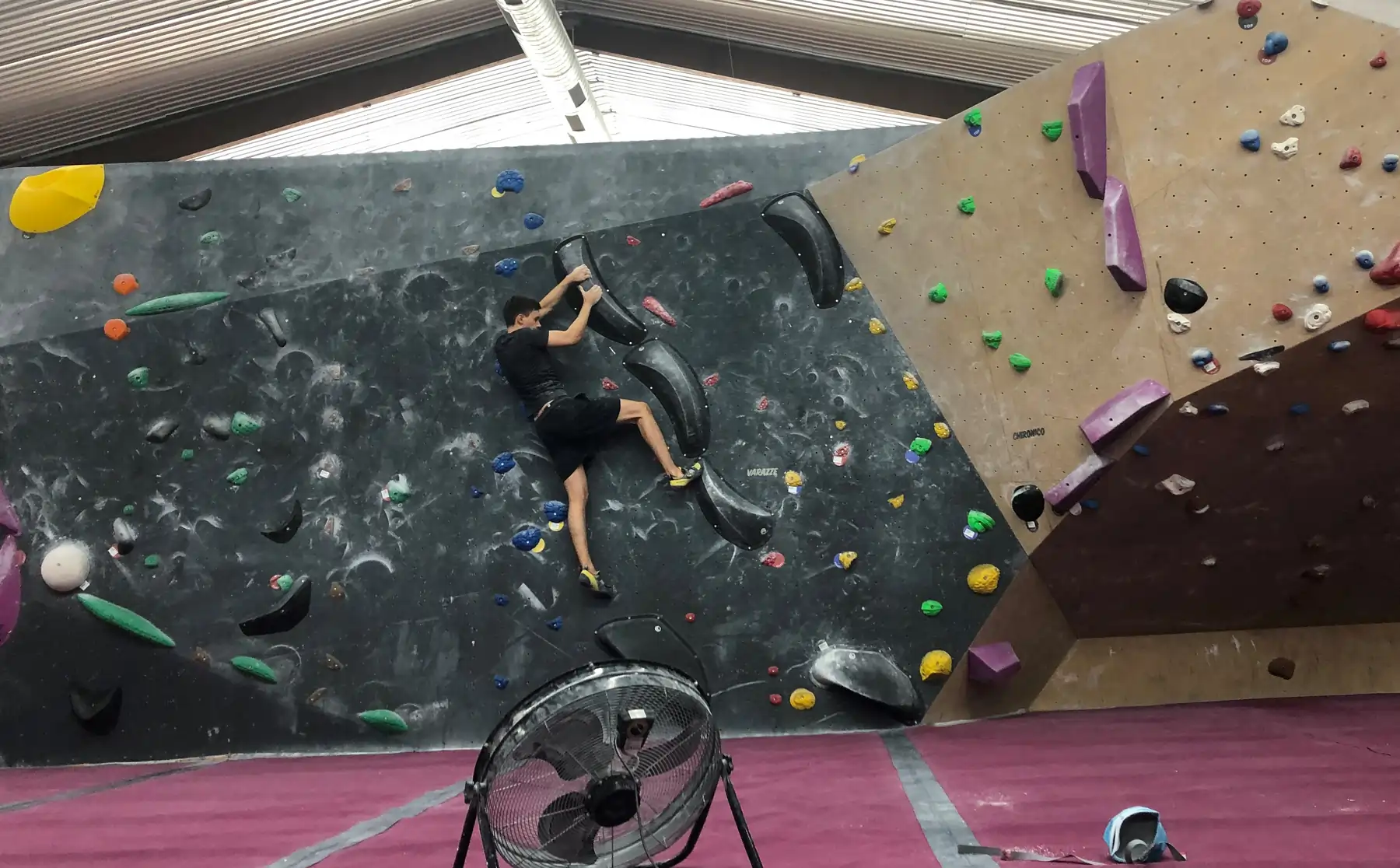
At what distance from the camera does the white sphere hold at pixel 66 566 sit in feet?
12.7

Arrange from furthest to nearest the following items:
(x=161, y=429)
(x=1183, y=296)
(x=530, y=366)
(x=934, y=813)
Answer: (x=161, y=429)
(x=530, y=366)
(x=1183, y=296)
(x=934, y=813)

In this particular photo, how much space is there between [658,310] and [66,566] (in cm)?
269

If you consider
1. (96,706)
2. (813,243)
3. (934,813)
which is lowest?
(96,706)

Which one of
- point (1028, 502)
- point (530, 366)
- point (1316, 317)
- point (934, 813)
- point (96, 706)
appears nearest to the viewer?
point (934, 813)

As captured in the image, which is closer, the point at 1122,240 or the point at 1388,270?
the point at 1388,270

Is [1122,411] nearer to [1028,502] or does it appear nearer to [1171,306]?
[1171,306]

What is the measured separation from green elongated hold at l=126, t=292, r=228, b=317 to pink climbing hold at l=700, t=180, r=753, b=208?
2099mm

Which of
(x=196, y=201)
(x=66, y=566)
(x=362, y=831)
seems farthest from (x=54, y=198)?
(x=362, y=831)

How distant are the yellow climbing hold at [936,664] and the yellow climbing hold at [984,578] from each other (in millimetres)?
288

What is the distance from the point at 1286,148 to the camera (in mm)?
3039

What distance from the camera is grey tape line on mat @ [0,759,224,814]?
3.13 metres

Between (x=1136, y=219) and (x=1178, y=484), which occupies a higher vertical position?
(x=1136, y=219)

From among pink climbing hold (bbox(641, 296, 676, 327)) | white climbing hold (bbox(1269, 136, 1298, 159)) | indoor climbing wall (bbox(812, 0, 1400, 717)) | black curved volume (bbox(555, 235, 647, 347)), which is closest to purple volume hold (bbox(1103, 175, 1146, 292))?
indoor climbing wall (bbox(812, 0, 1400, 717))

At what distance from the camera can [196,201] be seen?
158 inches
